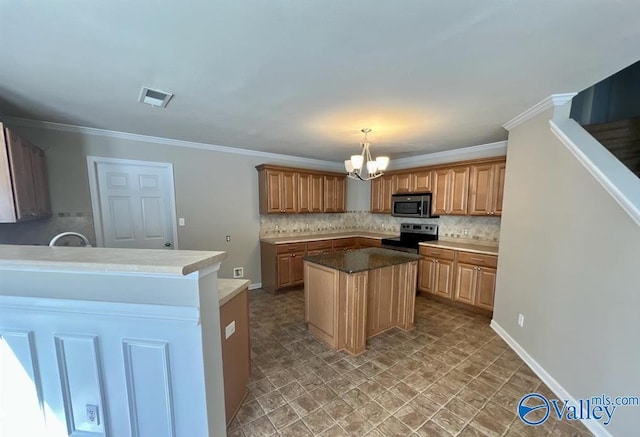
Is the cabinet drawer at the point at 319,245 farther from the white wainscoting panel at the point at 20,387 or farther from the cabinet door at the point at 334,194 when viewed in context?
the white wainscoting panel at the point at 20,387

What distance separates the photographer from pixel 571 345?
6.02ft

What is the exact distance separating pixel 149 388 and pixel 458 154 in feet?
15.3

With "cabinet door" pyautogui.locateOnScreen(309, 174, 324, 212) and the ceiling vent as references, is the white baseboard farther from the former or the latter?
the ceiling vent

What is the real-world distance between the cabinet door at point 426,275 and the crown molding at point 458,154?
5.90ft

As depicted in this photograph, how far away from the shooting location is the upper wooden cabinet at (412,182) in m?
4.17

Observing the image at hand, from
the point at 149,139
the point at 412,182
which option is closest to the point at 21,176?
the point at 149,139

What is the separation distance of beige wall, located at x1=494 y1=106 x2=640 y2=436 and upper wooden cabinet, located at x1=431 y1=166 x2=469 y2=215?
0.95 metres

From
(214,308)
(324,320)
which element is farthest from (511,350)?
(214,308)

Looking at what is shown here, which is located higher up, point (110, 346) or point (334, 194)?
point (334, 194)

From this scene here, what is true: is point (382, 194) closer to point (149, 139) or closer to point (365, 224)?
point (365, 224)

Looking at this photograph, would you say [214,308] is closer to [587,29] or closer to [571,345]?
[587,29]

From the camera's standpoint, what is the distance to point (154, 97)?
6.83ft
